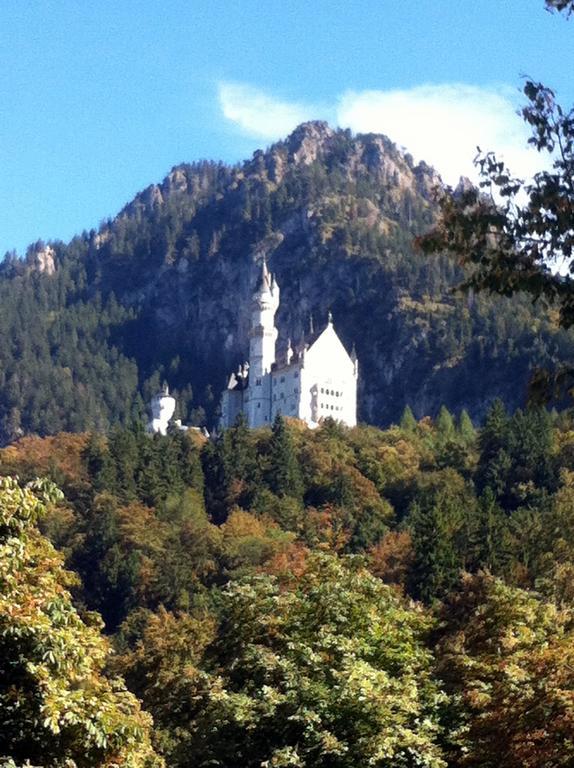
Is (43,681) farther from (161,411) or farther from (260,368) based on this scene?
(161,411)

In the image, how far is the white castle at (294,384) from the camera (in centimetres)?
13900

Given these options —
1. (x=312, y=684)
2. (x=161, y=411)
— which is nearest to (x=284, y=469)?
(x=161, y=411)

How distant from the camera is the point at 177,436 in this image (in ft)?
369

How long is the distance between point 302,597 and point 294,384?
105351 mm

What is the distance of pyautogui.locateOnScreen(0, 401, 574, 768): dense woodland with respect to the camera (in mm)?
23516

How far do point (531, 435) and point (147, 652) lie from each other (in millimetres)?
55608

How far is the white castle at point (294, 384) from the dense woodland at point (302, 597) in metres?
26.1

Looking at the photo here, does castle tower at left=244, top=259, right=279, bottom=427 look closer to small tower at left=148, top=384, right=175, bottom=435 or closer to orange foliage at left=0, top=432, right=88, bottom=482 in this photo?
small tower at left=148, top=384, right=175, bottom=435

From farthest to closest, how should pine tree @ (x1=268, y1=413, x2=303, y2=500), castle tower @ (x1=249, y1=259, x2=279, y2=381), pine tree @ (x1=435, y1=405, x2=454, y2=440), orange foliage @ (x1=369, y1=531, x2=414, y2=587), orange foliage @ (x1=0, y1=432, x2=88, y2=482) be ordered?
castle tower @ (x1=249, y1=259, x2=279, y2=381) → pine tree @ (x1=435, y1=405, x2=454, y2=440) → orange foliage @ (x1=0, y1=432, x2=88, y2=482) → pine tree @ (x1=268, y1=413, x2=303, y2=500) → orange foliage @ (x1=369, y1=531, x2=414, y2=587)

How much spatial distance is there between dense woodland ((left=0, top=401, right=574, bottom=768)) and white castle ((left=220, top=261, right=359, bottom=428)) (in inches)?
1026

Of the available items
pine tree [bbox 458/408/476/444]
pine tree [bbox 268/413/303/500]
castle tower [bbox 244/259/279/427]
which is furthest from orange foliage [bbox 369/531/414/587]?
castle tower [bbox 244/259/279/427]

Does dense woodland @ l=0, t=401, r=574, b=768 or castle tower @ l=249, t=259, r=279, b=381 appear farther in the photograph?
castle tower @ l=249, t=259, r=279, b=381

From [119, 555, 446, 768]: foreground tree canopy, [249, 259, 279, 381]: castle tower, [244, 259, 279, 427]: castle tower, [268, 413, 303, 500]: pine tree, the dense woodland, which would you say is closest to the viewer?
the dense woodland

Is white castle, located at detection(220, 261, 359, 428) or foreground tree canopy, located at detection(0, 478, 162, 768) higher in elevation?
white castle, located at detection(220, 261, 359, 428)
